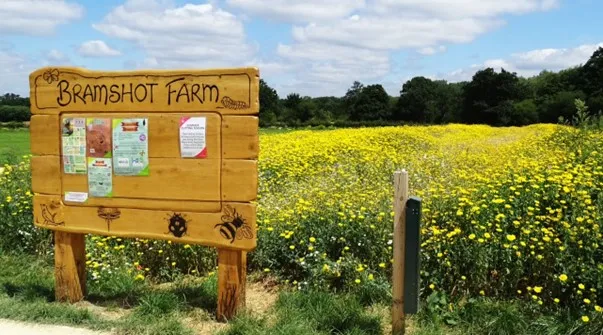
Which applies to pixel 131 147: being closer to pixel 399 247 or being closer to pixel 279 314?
pixel 279 314

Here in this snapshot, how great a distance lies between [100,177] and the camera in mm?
4059

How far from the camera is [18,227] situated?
578 centimetres

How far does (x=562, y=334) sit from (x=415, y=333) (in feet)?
2.98

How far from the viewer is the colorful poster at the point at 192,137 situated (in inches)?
148

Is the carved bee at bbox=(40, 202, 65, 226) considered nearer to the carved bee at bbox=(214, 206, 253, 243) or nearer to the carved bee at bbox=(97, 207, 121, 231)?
the carved bee at bbox=(97, 207, 121, 231)

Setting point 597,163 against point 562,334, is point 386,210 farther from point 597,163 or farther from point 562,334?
point 597,163

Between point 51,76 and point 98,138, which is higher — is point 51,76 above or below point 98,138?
above

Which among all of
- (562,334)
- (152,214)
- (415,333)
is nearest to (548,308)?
(562,334)

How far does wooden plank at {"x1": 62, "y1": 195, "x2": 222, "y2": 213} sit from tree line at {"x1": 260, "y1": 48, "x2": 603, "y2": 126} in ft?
122

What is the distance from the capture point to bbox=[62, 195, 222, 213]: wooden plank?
380 centimetres

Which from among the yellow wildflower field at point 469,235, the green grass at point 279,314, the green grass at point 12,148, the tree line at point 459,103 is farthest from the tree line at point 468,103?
the green grass at point 279,314

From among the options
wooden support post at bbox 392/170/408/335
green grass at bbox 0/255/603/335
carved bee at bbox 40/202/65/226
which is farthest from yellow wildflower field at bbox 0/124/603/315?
carved bee at bbox 40/202/65/226

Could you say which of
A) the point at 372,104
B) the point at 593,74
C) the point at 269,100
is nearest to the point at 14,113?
the point at 269,100

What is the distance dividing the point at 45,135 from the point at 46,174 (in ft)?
1.00
